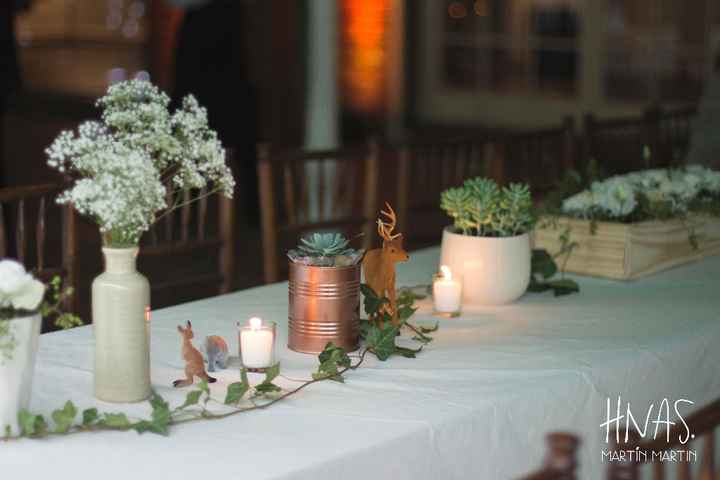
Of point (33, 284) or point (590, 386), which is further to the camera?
point (590, 386)

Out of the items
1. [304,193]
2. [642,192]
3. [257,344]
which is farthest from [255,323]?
[304,193]

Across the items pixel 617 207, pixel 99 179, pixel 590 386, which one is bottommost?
pixel 590 386

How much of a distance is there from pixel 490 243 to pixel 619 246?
42 cm

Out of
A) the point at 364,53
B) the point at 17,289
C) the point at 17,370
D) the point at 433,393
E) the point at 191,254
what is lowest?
the point at 191,254

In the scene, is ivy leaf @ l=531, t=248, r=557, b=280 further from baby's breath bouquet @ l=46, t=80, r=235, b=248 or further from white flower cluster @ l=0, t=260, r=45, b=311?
white flower cluster @ l=0, t=260, r=45, b=311

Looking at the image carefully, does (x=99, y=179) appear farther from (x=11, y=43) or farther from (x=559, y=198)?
(x=11, y=43)

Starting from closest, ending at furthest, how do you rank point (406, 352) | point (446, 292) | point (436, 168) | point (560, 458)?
point (560, 458)
point (406, 352)
point (446, 292)
point (436, 168)

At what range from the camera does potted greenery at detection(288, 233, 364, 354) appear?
184cm

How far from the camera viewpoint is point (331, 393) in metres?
1.70

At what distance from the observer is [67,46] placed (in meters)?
9.84

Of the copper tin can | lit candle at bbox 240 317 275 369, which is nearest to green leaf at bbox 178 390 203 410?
lit candle at bbox 240 317 275 369

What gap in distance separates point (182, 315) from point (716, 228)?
1.34 meters

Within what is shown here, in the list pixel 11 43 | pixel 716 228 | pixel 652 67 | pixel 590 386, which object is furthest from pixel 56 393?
pixel 652 67

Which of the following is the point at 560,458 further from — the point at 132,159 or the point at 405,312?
the point at 405,312
